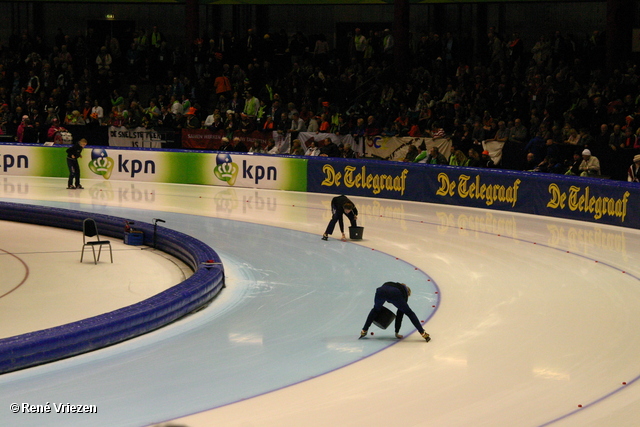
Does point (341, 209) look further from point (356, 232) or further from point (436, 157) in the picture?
point (436, 157)

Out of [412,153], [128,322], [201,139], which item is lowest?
[128,322]

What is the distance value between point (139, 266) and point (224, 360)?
16.7 feet

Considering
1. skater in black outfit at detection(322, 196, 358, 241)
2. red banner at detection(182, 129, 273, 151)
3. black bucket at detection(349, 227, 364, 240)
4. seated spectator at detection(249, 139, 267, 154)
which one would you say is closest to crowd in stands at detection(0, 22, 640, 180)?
red banner at detection(182, 129, 273, 151)

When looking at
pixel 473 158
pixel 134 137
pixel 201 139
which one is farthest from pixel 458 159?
pixel 134 137

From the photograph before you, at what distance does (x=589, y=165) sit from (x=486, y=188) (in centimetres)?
211

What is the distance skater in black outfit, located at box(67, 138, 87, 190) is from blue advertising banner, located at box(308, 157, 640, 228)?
5514 mm

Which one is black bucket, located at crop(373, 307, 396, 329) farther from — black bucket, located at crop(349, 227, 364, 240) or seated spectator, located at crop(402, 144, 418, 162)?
seated spectator, located at crop(402, 144, 418, 162)

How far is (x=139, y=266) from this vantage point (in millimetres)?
13266

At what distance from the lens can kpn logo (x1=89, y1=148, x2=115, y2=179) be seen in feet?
76.2

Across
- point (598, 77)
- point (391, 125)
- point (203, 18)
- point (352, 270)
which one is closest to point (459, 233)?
point (352, 270)

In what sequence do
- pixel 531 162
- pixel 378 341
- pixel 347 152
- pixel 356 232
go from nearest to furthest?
Result: pixel 378 341 < pixel 356 232 < pixel 531 162 < pixel 347 152

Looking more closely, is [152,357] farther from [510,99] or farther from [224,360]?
[510,99]

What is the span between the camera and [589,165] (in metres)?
17.8

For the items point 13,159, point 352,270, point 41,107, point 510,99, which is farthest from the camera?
point 41,107
